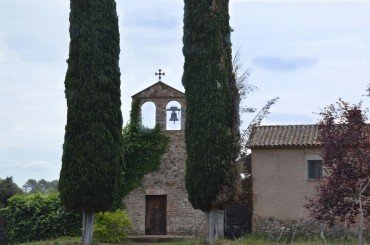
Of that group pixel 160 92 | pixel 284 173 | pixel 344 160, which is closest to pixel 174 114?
pixel 160 92

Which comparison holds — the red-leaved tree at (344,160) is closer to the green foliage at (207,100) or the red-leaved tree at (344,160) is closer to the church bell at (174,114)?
the green foliage at (207,100)

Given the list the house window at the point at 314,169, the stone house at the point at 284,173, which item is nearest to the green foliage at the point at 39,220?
the stone house at the point at 284,173

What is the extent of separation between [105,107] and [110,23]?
2.52m

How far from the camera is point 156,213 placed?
880 inches

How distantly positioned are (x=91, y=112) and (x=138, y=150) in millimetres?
6668

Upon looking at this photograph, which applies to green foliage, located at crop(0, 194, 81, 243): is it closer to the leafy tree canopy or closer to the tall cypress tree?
the tall cypress tree

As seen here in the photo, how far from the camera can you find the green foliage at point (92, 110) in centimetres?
1561

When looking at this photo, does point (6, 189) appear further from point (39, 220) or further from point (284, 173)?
point (284, 173)

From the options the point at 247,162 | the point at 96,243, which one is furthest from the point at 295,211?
the point at 96,243

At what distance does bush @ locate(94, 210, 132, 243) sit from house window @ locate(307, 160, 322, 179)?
23.3ft

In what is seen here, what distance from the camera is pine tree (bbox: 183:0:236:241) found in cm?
1630

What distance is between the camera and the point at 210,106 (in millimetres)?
16516

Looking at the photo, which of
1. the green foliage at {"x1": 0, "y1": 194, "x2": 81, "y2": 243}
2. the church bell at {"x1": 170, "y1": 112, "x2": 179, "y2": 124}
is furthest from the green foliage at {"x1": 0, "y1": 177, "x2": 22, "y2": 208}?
the church bell at {"x1": 170, "y1": 112, "x2": 179, "y2": 124}

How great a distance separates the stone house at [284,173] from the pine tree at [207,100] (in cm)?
535
